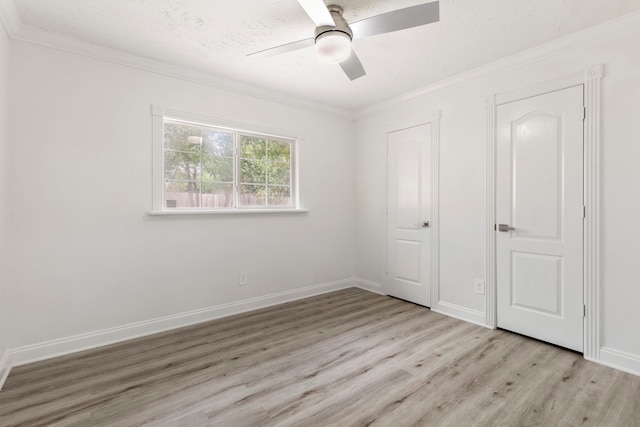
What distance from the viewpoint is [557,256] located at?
250 cm

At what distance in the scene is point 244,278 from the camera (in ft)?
11.1

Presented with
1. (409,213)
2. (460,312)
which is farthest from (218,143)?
(460,312)

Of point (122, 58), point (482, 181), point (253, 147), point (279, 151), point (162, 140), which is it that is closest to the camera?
point (122, 58)

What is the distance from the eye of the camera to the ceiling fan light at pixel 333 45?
72.2 inches

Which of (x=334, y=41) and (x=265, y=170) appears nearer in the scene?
(x=334, y=41)

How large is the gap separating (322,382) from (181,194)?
7.14 feet

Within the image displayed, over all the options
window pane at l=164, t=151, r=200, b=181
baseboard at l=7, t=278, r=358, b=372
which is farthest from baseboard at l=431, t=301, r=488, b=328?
window pane at l=164, t=151, r=200, b=181

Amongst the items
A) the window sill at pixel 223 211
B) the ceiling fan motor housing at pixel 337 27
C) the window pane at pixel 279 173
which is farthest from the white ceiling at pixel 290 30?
the window sill at pixel 223 211

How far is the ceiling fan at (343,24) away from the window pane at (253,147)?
161 centimetres

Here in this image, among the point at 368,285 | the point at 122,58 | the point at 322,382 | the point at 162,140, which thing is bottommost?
the point at 322,382

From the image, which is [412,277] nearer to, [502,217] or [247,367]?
[502,217]

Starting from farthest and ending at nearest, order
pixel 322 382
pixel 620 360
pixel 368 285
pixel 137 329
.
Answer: pixel 368 285, pixel 137 329, pixel 620 360, pixel 322 382

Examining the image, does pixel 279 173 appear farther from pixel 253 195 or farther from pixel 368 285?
pixel 368 285

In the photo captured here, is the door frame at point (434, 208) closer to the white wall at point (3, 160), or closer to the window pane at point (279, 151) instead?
the window pane at point (279, 151)
